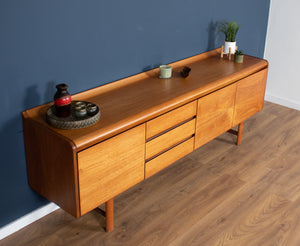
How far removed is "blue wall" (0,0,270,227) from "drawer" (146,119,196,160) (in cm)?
53

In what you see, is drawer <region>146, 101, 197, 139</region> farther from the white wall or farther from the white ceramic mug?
the white wall

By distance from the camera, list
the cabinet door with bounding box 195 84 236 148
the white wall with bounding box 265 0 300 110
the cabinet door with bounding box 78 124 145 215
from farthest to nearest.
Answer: the white wall with bounding box 265 0 300 110 < the cabinet door with bounding box 195 84 236 148 < the cabinet door with bounding box 78 124 145 215

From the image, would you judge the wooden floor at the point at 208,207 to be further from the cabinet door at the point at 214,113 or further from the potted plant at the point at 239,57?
the potted plant at the point at 239,57

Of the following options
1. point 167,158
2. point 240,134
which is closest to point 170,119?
point 167,158

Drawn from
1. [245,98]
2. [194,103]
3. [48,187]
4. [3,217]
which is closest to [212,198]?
[194,103]

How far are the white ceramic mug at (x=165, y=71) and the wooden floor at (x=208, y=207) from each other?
2.37 feet

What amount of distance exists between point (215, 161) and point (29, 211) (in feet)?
4.87

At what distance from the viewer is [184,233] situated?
2.43 m

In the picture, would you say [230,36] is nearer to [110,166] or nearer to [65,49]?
[65,49]

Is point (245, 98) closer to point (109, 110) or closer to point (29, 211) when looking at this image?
point (109, 110)

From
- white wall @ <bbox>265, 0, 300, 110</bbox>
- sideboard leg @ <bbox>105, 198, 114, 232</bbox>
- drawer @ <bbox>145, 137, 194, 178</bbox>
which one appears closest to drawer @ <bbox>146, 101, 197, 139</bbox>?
drawer @ <bbox>145, 137, 194, 178</bbox>

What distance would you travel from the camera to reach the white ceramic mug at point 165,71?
279cm

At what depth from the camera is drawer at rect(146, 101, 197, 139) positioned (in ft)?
7.77

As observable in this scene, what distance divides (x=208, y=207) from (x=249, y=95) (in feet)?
3.39
